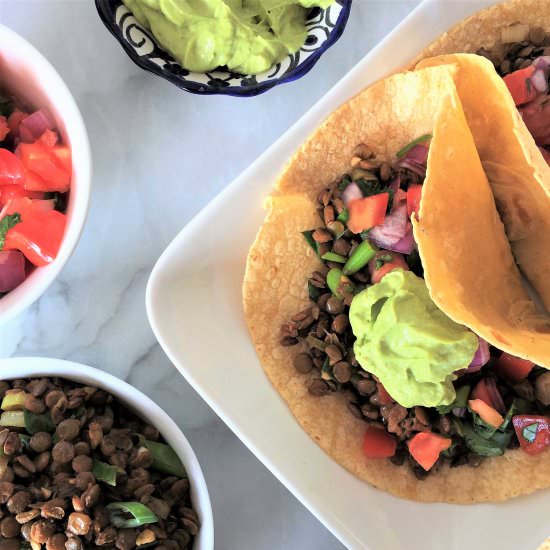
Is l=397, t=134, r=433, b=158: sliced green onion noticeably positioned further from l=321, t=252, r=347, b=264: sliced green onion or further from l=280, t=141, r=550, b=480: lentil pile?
l=321, t=252, r=347, b=264: sliced green onion

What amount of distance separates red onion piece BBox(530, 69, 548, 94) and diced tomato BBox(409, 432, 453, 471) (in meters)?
0.91

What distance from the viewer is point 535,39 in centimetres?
197

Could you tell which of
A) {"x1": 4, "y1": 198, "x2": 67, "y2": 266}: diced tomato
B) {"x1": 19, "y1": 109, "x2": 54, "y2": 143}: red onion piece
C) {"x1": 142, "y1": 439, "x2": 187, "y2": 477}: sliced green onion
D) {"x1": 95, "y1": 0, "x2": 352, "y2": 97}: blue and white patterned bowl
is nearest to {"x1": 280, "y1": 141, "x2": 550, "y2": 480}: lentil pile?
{"x1": 95, "y1": 0, "x2": 352, "y2": 97}: blue and white patterned bowl

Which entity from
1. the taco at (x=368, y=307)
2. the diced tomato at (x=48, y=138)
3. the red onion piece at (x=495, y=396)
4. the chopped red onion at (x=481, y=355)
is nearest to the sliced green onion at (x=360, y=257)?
the taco at (x=368, y=307)

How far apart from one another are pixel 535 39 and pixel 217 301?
1.05m

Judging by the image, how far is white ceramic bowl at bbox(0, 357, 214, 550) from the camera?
1841 mm

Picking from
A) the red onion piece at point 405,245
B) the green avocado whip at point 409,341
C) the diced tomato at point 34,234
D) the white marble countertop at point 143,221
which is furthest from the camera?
the white marble countertop at point 143,221

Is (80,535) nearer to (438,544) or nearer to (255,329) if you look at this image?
(255,329)

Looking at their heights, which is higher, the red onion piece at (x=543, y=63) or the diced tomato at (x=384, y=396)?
the red onion piece at (x=543, y=63)

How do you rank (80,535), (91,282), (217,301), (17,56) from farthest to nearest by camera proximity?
(91,282), (217,301), (17,56), (80,535)

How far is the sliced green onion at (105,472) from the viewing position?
1.76 metres

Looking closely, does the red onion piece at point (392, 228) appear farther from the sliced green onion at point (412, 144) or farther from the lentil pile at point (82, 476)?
the lentil pile at point (82, 476)

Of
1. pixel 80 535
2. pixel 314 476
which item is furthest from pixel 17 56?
pixel 314 476

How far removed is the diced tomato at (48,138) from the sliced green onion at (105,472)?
759 mm
